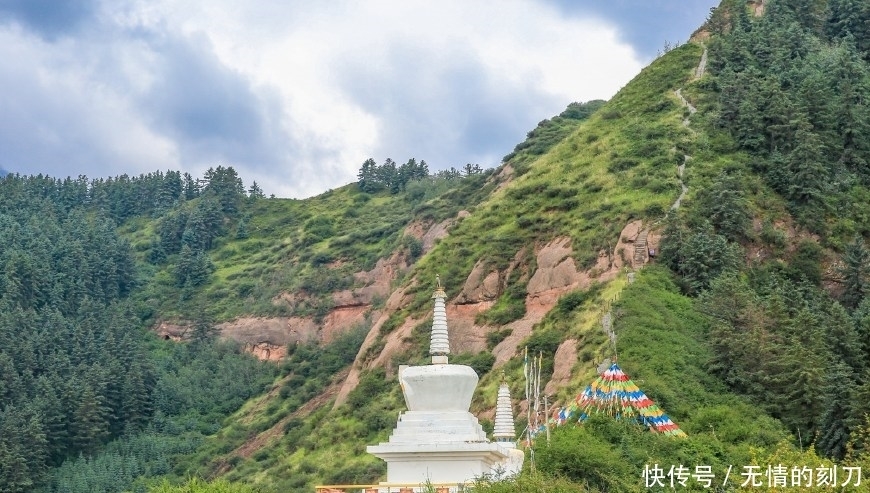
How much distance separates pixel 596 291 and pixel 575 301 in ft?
3.84

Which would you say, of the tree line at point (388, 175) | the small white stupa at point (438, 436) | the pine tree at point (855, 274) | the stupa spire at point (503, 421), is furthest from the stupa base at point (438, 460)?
the tree line at point (388, 175)

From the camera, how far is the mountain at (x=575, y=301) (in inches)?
2175

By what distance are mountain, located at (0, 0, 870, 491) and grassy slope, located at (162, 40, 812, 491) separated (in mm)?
208

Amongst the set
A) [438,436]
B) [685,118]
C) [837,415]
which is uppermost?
[685,118]

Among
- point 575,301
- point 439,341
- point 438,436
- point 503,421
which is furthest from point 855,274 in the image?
point 438,436

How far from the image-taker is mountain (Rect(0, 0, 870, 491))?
55.2m

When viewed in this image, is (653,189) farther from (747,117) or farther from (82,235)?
(82,235)

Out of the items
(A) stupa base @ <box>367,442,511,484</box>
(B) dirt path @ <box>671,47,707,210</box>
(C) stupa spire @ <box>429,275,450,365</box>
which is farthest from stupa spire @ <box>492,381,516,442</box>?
(B) dirt path @ <box>671,47,707,210</box>

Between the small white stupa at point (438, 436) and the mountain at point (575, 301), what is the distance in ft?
4.01

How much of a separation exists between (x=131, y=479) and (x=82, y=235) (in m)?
51.3

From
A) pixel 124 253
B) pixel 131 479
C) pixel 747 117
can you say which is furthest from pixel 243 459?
pixel 124 253

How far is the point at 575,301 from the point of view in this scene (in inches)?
2800

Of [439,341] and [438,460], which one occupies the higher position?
[439,341]

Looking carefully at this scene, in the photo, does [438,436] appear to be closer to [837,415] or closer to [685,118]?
[837,415]
